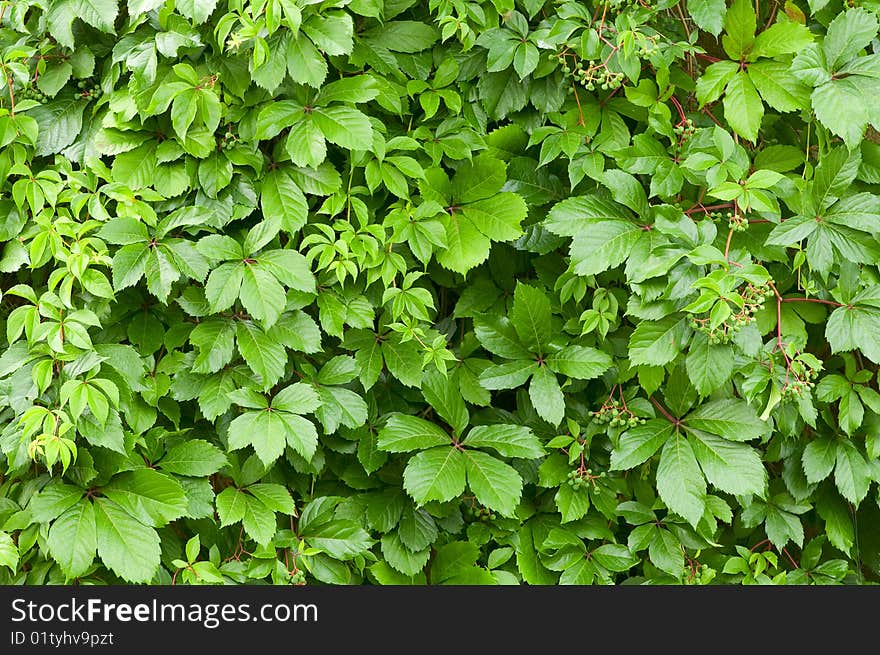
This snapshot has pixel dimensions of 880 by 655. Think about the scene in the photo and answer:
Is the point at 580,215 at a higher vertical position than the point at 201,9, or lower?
lower

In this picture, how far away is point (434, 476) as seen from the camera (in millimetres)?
1823

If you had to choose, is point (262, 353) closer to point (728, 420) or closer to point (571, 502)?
point (571, 502)

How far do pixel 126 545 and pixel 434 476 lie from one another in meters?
0.64

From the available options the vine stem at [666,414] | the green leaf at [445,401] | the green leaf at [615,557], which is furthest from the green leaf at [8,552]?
the vine stem at [666,414]

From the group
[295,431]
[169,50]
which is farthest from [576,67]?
[295,431]

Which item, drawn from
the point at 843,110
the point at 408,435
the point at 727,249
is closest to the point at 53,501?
the point at 408,435

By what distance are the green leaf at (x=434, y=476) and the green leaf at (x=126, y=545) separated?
0.54 metres

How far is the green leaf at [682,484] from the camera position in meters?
1.84

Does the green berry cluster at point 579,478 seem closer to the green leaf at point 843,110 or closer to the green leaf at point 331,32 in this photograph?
the green leaf at point 843,110

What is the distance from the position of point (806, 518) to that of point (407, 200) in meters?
1.31

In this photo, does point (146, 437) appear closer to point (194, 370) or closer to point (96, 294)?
point (194, 370)

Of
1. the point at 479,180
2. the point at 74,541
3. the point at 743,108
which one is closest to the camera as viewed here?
the point at 74,541

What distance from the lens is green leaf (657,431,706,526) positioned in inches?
72.3

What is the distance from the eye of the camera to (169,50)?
1.80 meters
